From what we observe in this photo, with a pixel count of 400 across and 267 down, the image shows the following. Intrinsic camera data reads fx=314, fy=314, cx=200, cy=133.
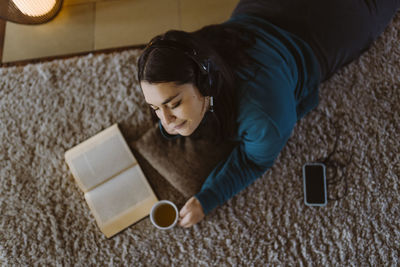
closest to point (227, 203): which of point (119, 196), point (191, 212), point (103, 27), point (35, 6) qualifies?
point (191, 212)

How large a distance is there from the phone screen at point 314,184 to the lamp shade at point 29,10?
1110mm

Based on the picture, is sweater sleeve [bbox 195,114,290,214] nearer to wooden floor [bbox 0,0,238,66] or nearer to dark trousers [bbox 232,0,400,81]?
dark trousers [bbox 232,0,400,81]

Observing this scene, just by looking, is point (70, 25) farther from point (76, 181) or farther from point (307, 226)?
point (307, 226)

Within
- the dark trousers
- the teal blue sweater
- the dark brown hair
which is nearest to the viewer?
the dark brown hair

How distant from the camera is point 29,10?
110 cm

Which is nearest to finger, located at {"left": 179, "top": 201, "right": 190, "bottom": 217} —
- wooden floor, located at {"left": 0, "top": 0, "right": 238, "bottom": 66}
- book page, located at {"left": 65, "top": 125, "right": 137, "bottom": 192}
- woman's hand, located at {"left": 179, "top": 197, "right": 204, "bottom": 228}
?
woman's hand, located at {"left": 179, "top": 197, "right": 204, "bottom": 228}

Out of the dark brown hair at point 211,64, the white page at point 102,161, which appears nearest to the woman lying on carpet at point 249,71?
the dark brown hair at point 211,64

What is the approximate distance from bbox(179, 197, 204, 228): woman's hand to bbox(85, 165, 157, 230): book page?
13 cm

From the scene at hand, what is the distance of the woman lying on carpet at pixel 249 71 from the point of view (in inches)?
25.8

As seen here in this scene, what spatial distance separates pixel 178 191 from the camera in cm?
112

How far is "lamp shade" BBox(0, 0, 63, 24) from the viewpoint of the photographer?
101 centimetres

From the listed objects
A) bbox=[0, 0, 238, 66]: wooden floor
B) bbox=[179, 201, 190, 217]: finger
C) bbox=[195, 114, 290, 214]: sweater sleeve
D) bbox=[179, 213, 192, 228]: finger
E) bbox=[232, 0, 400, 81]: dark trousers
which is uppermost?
bbox=[232, 0, 400, 81]: dark trousers

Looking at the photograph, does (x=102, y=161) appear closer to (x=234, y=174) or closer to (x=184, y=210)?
(x=184, y=210)

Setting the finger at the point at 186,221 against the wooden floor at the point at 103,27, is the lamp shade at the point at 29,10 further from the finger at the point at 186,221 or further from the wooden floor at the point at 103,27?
the finger at the point at 186,221
